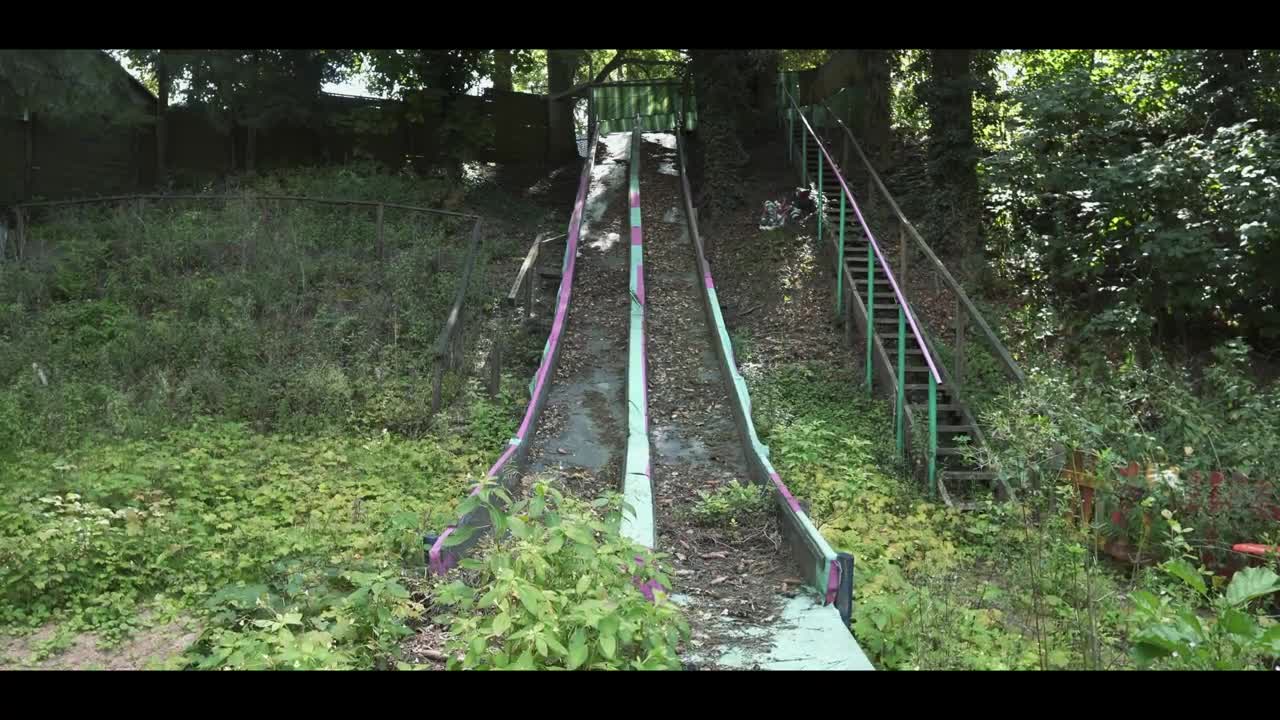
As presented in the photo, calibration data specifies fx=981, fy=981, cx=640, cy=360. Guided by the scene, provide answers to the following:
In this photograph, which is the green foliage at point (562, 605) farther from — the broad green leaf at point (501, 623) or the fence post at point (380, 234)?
the fence post at point (380, 234)

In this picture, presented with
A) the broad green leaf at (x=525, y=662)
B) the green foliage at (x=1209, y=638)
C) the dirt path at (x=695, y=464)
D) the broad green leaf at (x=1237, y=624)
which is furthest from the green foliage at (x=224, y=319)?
the broad green leaf at (x=1237, y=624)

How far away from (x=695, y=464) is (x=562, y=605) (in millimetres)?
A: 5098

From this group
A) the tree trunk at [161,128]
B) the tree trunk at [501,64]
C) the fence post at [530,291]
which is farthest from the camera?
the tree trunk at [501,64]

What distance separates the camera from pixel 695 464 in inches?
360

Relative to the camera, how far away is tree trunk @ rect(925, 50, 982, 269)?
15.7 metres

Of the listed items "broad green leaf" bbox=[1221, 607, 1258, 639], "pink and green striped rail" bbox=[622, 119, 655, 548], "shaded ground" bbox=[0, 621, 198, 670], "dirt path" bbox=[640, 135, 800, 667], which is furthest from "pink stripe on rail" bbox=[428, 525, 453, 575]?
"broad green leaf" bbox=[1221, 607, 1258, 639]

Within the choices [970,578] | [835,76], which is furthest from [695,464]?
[835,76]

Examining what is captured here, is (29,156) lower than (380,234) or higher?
higher

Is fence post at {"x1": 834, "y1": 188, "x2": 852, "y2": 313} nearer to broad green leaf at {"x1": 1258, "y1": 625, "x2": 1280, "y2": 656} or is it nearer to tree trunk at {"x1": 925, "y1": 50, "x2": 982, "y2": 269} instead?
tree trunk at {"x1": 925, "y1": 50, "x2": 982, "y2": 269}

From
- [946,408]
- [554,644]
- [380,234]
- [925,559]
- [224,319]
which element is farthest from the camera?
[380,234]

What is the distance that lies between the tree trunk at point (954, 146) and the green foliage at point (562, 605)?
12179mm

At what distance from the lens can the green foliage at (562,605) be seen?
380cm

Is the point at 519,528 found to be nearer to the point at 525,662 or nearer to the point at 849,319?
the point at 525,662
